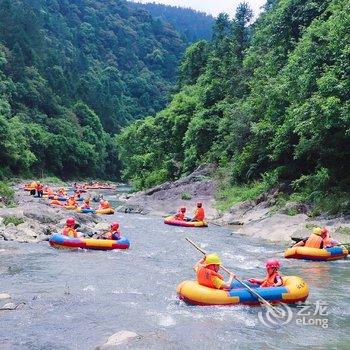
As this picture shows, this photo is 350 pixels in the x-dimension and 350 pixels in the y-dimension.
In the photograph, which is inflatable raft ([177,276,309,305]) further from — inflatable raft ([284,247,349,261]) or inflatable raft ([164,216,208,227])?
inflatable raft ([164,216,208,227])

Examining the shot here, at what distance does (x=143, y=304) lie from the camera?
11.0 meters

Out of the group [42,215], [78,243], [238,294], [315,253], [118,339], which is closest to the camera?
[118,339]

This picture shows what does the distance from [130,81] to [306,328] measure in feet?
391

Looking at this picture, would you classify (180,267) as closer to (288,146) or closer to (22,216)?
(22,216)

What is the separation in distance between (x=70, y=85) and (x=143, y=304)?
8213 cm

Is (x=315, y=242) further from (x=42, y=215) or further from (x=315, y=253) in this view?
(x=42, y=215)

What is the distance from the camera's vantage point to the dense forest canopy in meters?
67.1

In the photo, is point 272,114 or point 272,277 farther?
point 272,114

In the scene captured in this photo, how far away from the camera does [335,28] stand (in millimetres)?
20656

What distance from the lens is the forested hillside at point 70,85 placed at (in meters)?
67.1

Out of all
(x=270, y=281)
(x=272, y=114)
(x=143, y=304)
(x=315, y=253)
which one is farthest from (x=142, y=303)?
(x=272, y=114)

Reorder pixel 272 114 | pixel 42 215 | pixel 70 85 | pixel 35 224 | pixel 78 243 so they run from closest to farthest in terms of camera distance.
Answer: pixel 78 243 → pixel 35 224 → pixel 42 215 → pixel 272 114 → pixel 70 85

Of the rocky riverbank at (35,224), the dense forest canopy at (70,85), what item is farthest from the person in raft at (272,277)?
the dense forest canopy at (70,85)

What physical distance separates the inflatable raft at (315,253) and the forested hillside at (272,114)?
15.5ft
